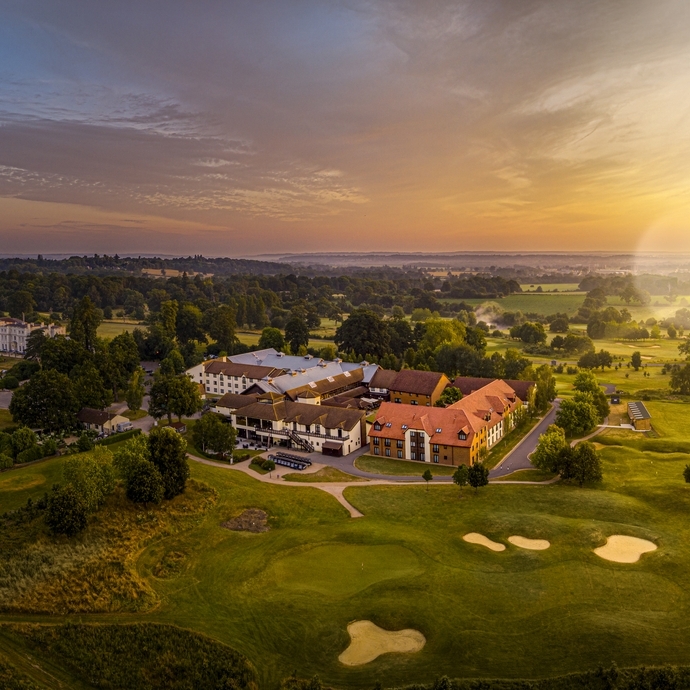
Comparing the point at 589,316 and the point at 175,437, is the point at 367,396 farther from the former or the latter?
the point at 589,316

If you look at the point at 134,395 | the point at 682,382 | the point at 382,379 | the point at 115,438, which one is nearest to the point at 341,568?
the point at 115,438

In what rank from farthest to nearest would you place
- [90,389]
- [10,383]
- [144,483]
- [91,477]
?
[10,383] < [90,389] < [144,483] < [91,477]

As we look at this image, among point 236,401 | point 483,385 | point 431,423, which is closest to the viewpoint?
point 431,423

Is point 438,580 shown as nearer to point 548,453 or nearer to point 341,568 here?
point 341,568

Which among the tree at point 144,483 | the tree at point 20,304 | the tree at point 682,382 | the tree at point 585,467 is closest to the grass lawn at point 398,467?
the tree at point 585,467

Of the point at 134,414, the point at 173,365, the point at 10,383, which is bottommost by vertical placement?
the point at 134,414

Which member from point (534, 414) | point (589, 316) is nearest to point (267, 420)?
point (534, 414)

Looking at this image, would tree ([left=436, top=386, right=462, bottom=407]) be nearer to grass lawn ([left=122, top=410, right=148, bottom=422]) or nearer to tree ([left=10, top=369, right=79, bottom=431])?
grass lawn ([left=122, top=410, right=148, bottom=422])
